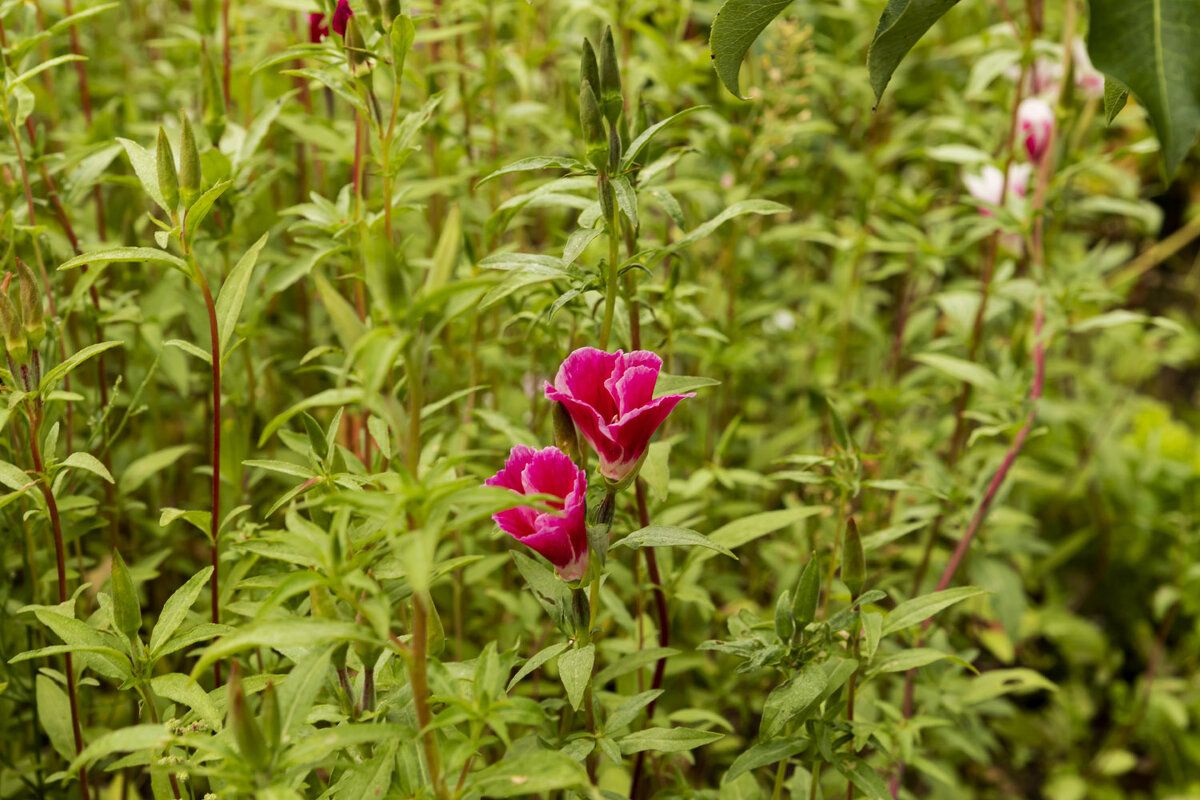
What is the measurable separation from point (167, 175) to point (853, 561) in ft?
1.75

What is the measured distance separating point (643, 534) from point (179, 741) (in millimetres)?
286

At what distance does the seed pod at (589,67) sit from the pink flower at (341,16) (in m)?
0.22

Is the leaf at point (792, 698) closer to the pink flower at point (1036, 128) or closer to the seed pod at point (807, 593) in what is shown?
the seed pod at point (807, 593)

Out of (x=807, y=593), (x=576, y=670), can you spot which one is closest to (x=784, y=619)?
(x=807, y=593)

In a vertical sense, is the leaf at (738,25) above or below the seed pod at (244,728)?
above

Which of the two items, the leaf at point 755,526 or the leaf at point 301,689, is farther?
the leaf at point 755,526

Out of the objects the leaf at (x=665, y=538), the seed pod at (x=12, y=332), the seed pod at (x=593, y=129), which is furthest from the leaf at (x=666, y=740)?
the seed pod at (x=12, y=332)

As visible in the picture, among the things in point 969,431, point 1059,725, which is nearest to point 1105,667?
point 1059,725

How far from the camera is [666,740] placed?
2.09 feet

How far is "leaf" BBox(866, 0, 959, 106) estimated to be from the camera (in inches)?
20.7

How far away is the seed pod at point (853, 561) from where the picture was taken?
66 centimetres

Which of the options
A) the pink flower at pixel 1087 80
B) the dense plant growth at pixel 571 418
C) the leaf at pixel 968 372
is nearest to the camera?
the dense plant growth at pixel 571 418

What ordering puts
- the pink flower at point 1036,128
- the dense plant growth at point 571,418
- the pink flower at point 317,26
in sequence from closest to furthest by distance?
the dense plant growth at point 571,418, the pink flower at point 317,26, the pink flower at point 1036,128

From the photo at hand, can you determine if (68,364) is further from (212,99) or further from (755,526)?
(755,526)
